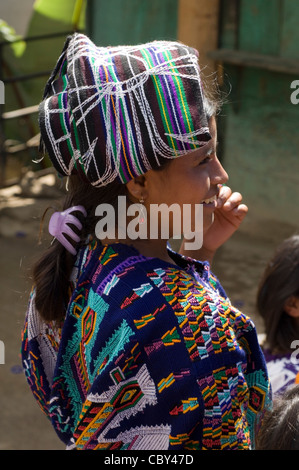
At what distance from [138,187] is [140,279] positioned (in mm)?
195

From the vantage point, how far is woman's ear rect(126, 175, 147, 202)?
60.0 inches

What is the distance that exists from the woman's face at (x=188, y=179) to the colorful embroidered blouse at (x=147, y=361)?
134 mm

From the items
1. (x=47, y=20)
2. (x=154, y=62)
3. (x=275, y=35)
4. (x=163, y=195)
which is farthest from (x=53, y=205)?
(x=47, y=20)

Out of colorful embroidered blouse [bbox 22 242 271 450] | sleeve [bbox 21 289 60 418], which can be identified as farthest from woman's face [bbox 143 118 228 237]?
sleeve [bbox 21 289 60 418]

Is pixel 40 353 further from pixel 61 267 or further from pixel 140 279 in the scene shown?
pixel 140 279

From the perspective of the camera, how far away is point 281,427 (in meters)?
1.47

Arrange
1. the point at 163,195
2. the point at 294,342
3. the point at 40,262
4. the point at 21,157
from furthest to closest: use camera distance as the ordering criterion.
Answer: the point at 21,157, the point at 294,342, the point at 40,262, the point at 163,195

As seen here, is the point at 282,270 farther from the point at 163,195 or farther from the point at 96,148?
the point at 96,148

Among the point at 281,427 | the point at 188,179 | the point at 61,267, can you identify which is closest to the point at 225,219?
the point at 188,179

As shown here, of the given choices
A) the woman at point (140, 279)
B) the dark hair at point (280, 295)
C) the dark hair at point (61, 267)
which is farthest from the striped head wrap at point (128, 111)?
the dark hair at point (280, 295)

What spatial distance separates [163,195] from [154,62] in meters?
0.27

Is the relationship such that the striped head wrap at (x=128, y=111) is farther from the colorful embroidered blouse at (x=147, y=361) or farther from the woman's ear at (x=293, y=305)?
the woman's ear at (x=293, y=305)

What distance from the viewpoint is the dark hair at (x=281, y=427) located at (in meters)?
1.44

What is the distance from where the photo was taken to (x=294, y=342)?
235cm
